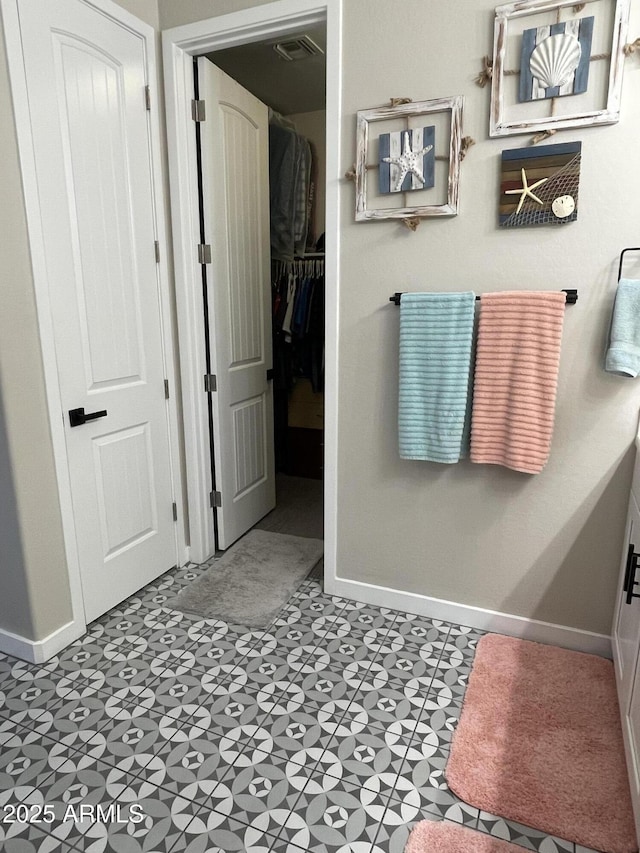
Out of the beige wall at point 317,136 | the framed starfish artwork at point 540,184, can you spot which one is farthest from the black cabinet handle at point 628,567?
the beige wall at point 317,136

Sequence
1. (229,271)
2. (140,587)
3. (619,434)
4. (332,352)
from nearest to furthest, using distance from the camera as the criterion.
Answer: (619,434)
(332,352)
(140,587)
(229,271)

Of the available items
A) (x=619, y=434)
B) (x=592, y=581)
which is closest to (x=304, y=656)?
(x=592, y=581)

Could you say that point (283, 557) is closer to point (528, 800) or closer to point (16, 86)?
point (528, 800)

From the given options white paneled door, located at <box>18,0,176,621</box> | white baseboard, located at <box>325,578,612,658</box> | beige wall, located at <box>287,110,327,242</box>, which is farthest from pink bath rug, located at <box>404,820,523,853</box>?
beige wall, located at <box>287,110,327,242</box>

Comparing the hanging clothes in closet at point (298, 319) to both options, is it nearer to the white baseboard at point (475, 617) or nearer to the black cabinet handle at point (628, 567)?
the white baseboard at point (475, 617)

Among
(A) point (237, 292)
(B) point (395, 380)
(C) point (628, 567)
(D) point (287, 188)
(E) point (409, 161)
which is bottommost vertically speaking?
(C) point (628, 567)

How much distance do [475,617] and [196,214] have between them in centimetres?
213

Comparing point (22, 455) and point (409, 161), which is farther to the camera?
point (409, 161)

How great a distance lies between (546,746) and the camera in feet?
5.14

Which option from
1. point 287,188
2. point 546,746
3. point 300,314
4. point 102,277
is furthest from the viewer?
point 300,314

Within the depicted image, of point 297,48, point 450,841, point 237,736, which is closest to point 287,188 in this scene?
point 297,48

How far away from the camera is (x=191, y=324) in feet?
8.02

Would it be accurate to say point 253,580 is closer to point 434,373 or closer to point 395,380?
point 395,380

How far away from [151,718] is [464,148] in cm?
217
